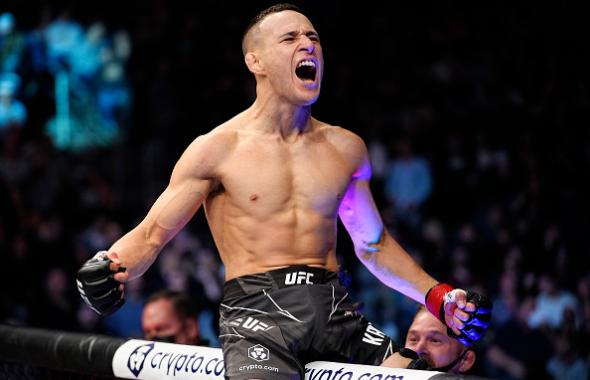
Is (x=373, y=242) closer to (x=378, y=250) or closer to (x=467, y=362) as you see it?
(x=378, y=250)

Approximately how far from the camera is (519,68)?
9258 millimetres

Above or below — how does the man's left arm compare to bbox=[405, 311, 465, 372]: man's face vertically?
above

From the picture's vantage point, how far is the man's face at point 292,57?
300 cm

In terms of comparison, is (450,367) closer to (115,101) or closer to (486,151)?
(486,151)

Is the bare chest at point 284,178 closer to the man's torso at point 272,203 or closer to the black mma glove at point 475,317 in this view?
the man's torso at point 272,203

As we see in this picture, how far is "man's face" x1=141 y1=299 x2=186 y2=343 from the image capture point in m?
4.21

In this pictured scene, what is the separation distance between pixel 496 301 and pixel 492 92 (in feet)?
9.39

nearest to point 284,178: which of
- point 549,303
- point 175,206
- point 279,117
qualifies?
point 279,117

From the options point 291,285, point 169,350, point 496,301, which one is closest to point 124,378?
point 169,350

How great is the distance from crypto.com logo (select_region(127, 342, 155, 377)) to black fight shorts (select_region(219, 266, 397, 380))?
0.29 metres

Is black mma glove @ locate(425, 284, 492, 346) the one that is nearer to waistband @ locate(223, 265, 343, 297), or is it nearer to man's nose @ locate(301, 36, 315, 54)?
waistband @ locate(223, 265, 343, 297)

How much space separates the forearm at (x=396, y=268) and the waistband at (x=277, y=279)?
30 cm

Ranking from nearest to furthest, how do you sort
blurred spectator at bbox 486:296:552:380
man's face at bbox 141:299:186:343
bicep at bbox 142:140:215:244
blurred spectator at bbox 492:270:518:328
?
bicep at bbox 142:140:215:244 → man's face at bbox 141:299:186:343 → blurred spectator at bbox 486:296:552:380 → blurred spectator at bbox 492:270:518:328

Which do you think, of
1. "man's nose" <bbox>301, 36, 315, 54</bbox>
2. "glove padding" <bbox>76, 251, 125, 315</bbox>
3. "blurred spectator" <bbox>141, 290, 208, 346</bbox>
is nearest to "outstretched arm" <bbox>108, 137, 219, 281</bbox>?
"glove padding" <bbox>76, 251, 125, 315</bbox>
